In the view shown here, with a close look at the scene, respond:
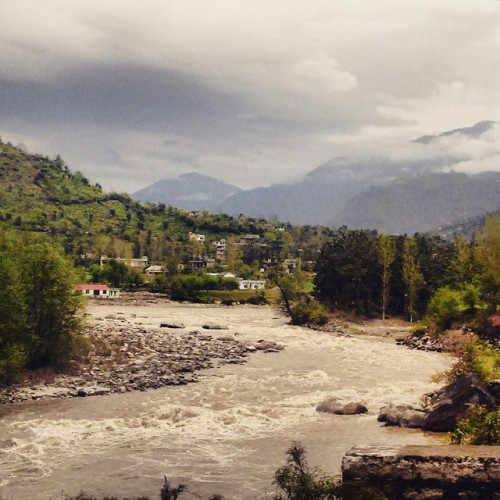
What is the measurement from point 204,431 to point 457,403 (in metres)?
14.6

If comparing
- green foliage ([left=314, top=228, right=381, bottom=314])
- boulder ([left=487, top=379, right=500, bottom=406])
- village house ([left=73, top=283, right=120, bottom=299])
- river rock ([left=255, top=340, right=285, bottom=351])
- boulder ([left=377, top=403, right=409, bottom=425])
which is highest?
green foliage ([left=314, top=228, right=381, bottom=314])

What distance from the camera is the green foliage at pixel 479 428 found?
21.9 metres

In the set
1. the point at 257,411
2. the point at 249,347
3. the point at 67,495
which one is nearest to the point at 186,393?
the point at 257,411

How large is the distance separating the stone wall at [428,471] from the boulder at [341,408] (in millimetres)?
19036

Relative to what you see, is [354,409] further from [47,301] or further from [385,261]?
[385,261]

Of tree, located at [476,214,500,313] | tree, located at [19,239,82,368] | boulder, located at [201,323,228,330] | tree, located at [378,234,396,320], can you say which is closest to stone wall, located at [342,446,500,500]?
tree, located at [19,239,82,368]

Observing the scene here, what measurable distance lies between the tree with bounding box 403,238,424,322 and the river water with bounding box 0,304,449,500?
3832 centimetres

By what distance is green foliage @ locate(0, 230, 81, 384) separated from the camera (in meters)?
42.2

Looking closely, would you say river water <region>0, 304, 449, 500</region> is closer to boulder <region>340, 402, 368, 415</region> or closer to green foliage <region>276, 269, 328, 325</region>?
boulder <region>340, 402, 368, 415</region>

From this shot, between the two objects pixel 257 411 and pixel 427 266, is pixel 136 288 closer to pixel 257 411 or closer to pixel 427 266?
pixel 427 266

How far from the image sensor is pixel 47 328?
4541 cm

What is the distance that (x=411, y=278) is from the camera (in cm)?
9062

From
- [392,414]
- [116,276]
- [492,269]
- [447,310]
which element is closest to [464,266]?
[447,310]

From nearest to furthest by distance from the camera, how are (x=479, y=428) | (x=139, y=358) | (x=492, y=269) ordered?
(x=479, y=428) < (x=139, y=358) < (x=492, y=269)
